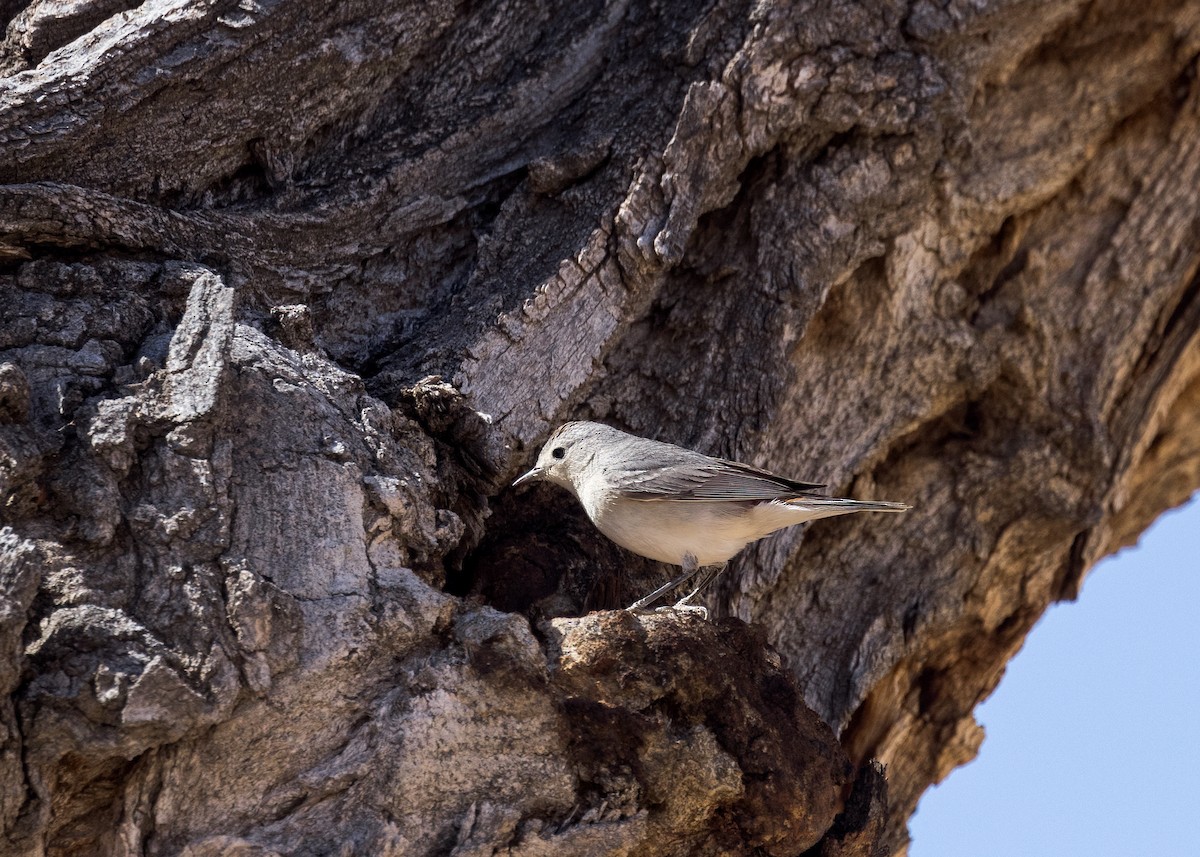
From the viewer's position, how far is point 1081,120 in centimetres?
659

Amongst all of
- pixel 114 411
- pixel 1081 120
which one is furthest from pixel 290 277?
pixel 1081 120

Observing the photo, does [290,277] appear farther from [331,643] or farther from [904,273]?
[904,273]

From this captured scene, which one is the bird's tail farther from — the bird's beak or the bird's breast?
the bird's beak

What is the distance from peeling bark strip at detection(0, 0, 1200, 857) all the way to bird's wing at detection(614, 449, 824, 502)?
56cm

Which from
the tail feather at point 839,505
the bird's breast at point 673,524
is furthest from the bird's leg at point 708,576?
the tail feather at point 839,505

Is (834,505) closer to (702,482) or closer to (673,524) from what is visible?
(702,482)

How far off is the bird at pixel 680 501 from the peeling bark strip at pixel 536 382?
347 mm

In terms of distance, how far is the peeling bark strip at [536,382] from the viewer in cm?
378

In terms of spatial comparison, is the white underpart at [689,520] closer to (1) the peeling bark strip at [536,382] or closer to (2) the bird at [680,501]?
(2) the bird at [680,501]

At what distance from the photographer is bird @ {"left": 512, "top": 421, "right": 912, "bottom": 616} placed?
193 inches

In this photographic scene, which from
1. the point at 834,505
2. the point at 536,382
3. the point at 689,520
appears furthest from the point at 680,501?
the point at 536,382

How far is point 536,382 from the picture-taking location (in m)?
5.25

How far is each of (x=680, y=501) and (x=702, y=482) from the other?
0.41 feet

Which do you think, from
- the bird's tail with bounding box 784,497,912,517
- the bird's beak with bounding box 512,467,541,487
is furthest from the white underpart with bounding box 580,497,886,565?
the bird's beak with bounding box 512,467,541,487
